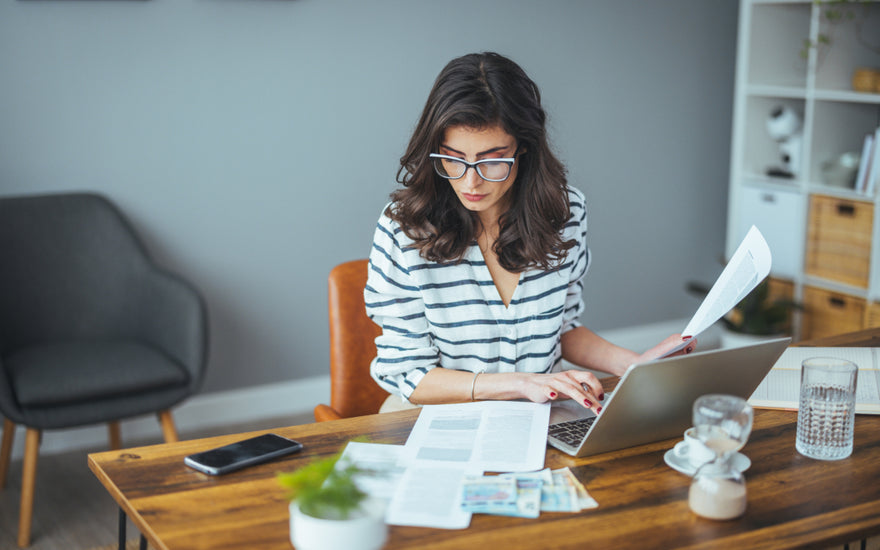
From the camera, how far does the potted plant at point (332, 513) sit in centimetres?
92

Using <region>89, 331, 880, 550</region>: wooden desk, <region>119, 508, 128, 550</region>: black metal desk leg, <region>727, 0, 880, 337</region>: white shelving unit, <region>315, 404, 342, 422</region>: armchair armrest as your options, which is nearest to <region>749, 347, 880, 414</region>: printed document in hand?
<region>89, 331, 880, 550</region>: wooden desk

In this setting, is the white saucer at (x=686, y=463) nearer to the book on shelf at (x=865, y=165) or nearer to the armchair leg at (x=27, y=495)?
the armchair leg at (x=27, y=495)

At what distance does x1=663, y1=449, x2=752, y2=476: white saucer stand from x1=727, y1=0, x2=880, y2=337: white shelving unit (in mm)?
2366

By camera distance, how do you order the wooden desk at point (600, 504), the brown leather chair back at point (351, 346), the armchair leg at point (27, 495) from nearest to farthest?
the wooden desk at point (600, 504), the brown leather chair back at point (351, 346), the armchair leg at point (27, 495)

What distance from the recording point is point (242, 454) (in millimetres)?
1285

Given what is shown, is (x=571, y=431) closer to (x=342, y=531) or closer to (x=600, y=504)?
(x=600, y=504)

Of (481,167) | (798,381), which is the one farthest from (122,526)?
(798,381)

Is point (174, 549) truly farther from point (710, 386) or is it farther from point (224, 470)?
point (710, 386)

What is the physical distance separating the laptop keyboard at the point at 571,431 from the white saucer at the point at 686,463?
0.42 ft

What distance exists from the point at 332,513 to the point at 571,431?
0.54 meters

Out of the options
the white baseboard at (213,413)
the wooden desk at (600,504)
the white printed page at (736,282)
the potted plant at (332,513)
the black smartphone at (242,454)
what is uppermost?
the white printed page at (736,282)

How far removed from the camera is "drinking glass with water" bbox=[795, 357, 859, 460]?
4.25ft

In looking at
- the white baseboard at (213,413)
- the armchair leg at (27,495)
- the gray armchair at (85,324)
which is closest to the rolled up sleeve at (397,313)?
the gray armchair at (85,324)

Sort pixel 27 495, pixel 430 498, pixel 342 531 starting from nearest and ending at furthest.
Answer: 1. pixel 342 531
2. pixel 430 498
3. pixel 27 495
